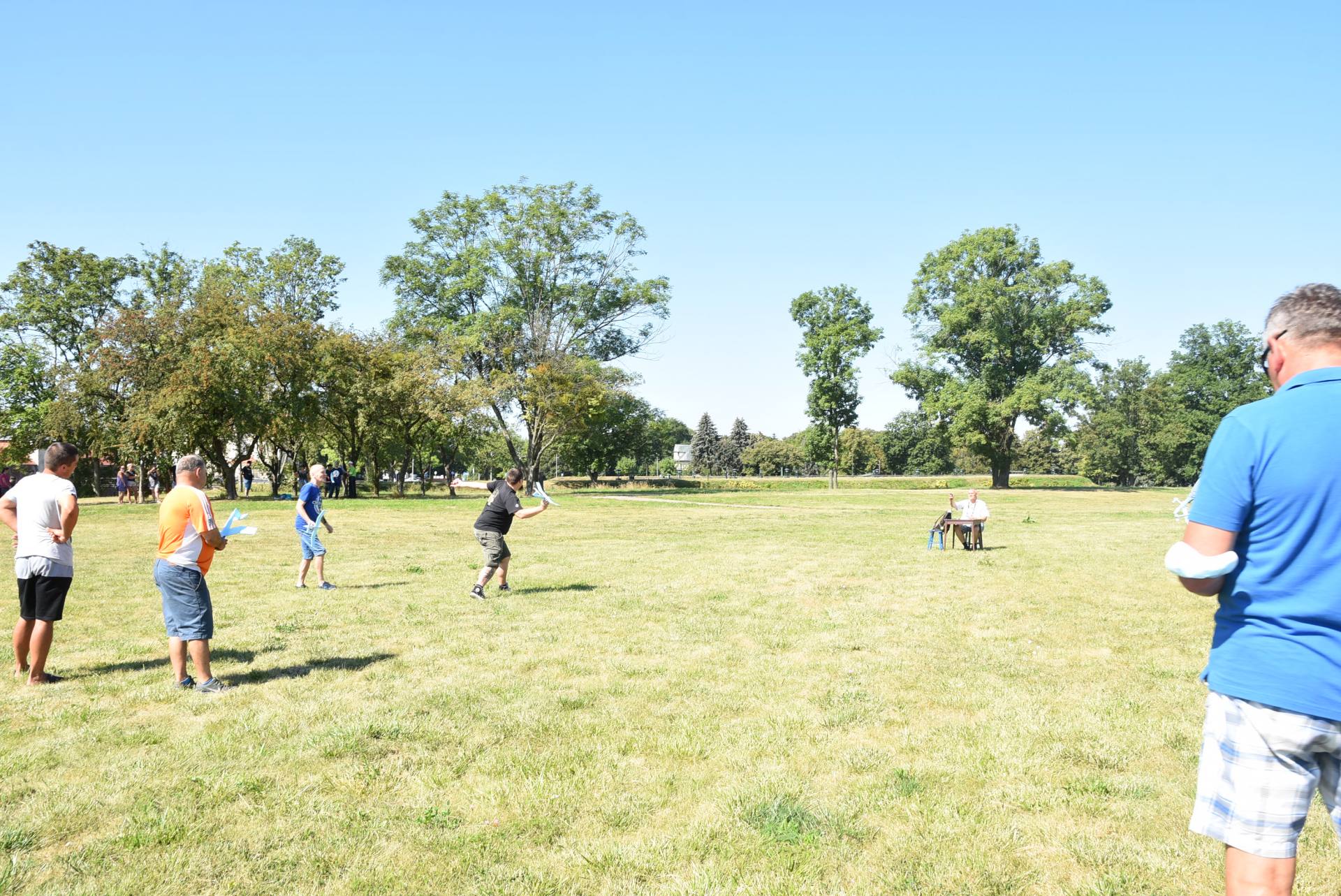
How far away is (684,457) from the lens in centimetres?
13688

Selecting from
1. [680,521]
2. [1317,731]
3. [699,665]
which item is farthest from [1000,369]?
[1317,731]

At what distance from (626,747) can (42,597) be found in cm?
549

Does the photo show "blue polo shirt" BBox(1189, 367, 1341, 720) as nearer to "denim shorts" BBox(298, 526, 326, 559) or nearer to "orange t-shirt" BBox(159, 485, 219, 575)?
"orange t-shirt" BBox(159, 485, 219, 575)

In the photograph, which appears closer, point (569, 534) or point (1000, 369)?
point (569, 534)

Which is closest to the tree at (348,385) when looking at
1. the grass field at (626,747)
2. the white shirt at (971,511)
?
the grass field at (626,747)

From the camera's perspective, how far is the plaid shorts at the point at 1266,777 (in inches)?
94.8

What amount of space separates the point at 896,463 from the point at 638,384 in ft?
275

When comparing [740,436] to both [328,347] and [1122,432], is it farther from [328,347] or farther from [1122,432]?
[328,347]

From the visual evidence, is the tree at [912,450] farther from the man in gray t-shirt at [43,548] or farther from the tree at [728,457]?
the man in gray t-shirt at [43,548]

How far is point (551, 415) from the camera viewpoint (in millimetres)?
47188

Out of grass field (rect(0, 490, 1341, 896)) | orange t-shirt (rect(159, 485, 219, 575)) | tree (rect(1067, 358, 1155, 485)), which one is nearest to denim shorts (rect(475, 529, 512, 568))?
grass field (rect(0, 490, 1341, 896))

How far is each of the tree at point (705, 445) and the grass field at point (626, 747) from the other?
4736 inches

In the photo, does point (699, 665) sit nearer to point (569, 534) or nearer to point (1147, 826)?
point (1147, 826)

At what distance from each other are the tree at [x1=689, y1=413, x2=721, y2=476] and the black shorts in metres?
126
